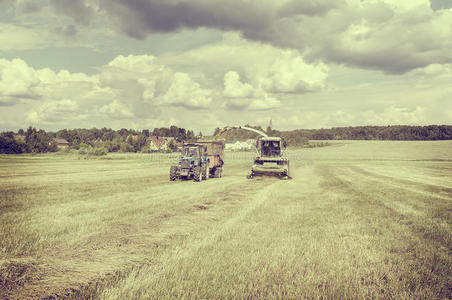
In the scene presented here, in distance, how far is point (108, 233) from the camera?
7.43 metres

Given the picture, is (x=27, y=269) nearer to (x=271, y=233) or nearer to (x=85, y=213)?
(x=85, y=213)

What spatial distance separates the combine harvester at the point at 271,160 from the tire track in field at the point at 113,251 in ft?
37.9

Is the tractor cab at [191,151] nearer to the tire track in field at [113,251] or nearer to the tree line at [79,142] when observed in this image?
the tire track in field at [113,251]

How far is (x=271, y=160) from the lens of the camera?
2306cm

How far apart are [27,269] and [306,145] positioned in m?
90.1

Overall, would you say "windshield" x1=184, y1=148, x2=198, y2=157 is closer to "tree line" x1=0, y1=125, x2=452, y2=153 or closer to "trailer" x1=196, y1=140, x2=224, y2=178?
"trailer" x1=196, y1=140, x2=224, y2=178

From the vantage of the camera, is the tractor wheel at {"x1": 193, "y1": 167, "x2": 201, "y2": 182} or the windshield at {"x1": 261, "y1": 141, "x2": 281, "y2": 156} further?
the windshield at {"x1": 261, "y1": 141, "x2": 281, "y2": 156}

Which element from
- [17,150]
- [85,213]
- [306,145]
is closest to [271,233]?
[85,213]

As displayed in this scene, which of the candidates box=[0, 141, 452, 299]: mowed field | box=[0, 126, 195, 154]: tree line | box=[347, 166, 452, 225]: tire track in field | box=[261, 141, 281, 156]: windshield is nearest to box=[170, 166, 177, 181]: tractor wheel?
box=[0, 141, 452, 299]: mowed field

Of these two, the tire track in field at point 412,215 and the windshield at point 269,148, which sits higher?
the windshield at point 269,148

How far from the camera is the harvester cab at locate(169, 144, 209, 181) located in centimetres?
1927

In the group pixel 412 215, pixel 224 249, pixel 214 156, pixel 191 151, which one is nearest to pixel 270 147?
pixel 214 156

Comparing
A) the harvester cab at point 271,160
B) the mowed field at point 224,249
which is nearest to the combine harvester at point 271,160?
the harvester cab at point 271,160

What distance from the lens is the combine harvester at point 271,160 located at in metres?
21.9
